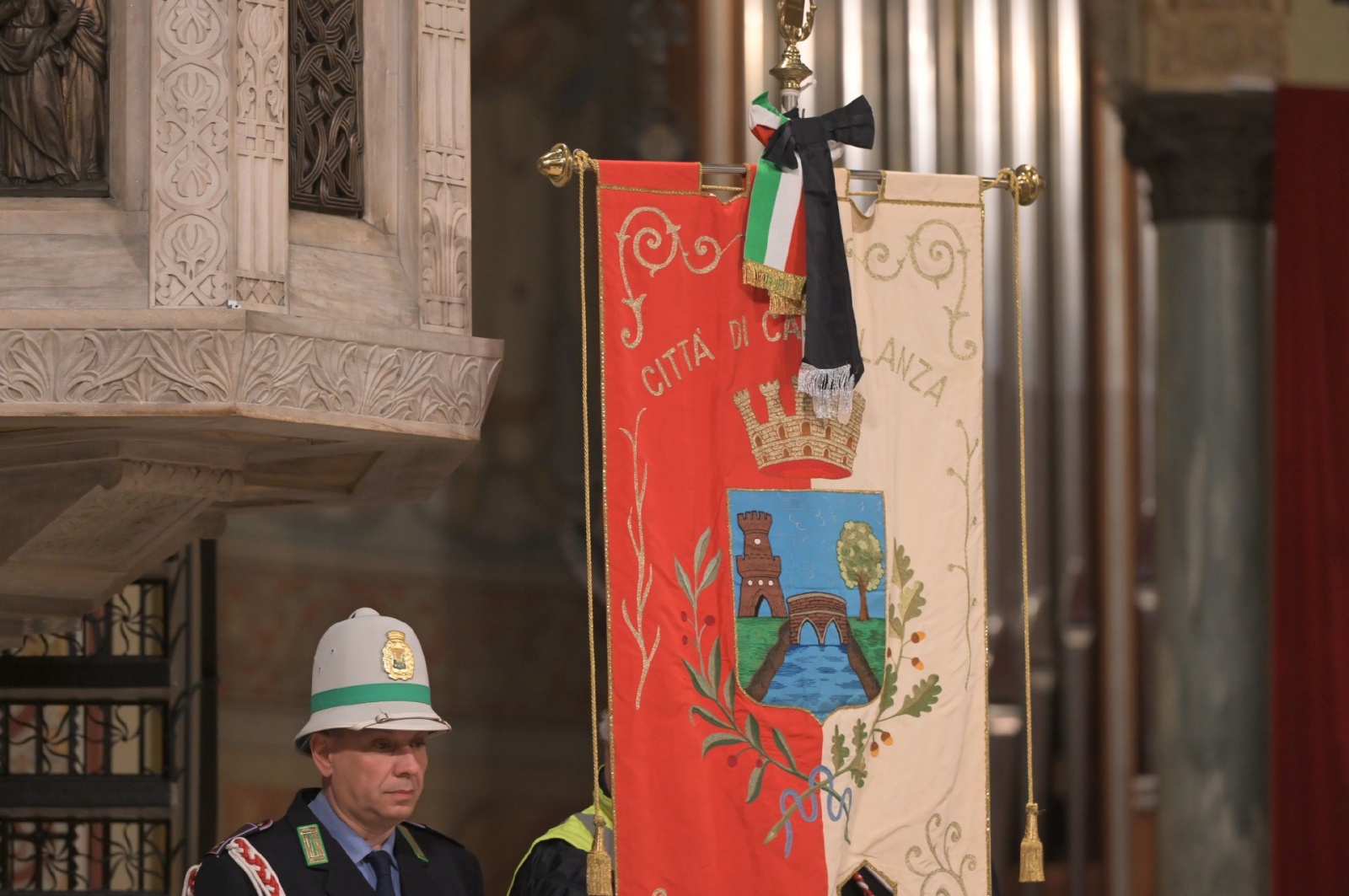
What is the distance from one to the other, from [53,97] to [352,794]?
1265mm

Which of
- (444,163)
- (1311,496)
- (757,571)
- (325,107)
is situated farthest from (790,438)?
(1311,496)

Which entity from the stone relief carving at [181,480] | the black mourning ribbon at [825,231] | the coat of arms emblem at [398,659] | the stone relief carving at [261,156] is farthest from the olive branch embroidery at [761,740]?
the stone relief carving at [261,156]

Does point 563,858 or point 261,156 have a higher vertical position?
point 261,156

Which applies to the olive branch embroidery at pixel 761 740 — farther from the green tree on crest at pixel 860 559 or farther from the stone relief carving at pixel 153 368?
the stone relief carving at pixel 153 368

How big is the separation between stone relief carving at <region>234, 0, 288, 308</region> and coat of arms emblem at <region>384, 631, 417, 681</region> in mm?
581

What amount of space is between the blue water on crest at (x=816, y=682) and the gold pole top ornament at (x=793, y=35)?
1.11 metres

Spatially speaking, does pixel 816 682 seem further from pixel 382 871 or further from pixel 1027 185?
pixel 1027 185

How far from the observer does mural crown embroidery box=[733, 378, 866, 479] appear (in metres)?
4.25

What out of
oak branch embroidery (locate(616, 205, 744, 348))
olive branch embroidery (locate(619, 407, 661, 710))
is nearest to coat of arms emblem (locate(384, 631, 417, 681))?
olive branch embroidery (locate(619, 407, 661, 710))

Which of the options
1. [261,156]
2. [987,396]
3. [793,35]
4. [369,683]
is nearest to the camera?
[369,683]

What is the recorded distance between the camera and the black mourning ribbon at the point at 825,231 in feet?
13.9

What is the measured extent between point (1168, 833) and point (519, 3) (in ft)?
11.7

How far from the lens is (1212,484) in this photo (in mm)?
7504

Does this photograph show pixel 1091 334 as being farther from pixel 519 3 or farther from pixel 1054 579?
pixel 519 3
